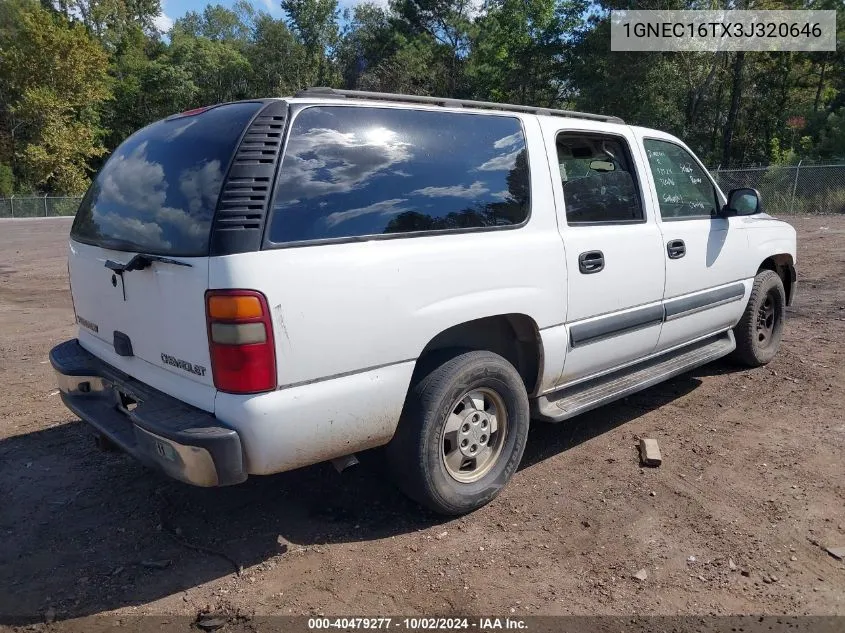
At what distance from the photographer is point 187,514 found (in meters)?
3.42

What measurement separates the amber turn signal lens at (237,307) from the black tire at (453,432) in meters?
0.90

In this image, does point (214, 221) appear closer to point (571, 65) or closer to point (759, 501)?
point (759, 501)

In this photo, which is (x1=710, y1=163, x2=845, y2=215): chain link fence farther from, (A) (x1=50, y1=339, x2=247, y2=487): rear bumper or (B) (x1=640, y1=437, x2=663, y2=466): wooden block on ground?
(A) (x1=50, y1=339, x2=247, y2=487): rear bumper

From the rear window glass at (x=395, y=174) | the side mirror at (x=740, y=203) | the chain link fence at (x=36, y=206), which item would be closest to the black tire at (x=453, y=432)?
the rear window glass at (x=395, y=174)

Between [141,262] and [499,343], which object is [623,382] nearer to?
[499,343]

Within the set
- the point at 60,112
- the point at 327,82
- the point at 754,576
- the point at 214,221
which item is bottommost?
the point at 754,576

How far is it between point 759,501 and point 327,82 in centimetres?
5977

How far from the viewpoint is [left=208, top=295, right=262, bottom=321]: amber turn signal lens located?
252 cm

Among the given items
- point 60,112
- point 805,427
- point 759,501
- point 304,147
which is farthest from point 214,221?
point 60,112

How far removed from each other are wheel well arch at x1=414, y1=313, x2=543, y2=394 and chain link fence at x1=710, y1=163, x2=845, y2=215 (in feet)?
62.3

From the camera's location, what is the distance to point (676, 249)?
4.39 m

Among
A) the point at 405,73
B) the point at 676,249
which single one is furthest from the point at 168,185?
the point at 405,73

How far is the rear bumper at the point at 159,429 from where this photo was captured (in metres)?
2.56

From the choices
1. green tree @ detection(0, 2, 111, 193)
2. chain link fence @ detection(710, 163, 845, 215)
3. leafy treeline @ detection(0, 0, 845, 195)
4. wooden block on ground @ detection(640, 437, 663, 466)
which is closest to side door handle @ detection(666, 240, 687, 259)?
wooden block on ground @ detection(640, 437, 663, 466)
